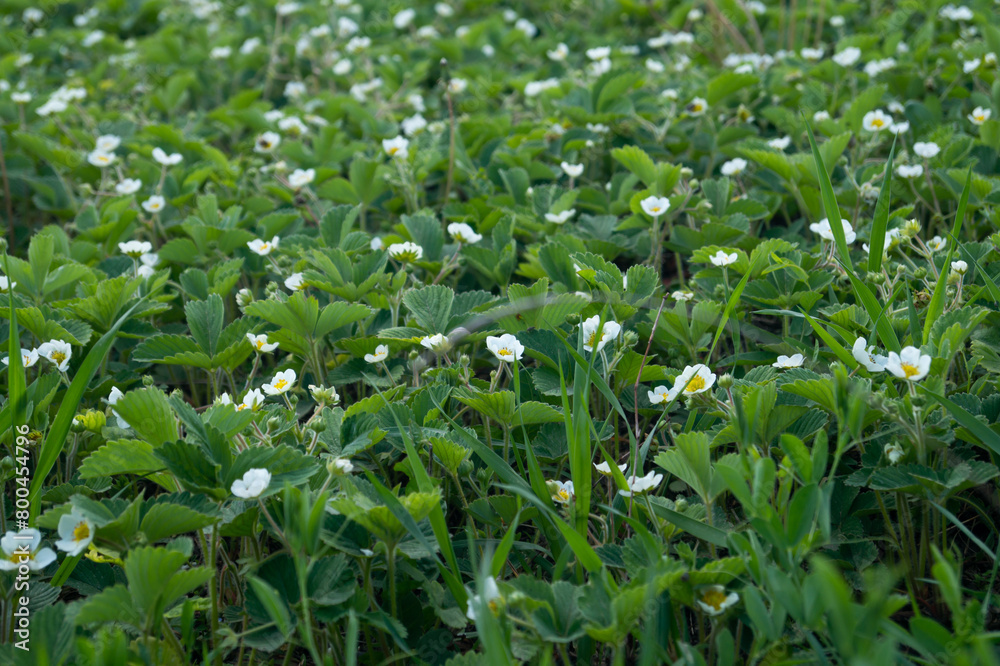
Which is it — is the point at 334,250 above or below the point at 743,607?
above

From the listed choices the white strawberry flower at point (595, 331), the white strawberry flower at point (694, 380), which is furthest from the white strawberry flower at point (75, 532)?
the white strawberry flower at point (694, 380)

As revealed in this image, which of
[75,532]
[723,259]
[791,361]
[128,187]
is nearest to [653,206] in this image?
[723,259]

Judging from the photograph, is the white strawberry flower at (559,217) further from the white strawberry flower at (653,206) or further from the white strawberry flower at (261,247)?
the white strawberry flower at (261,247)

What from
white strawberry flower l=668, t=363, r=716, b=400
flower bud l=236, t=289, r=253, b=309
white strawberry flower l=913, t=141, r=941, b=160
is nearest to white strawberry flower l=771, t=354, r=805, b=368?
white strawberry flower l=668, t=363, r=716, b=400

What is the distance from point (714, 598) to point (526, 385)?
699 mm

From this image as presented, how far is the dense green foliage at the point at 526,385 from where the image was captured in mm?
→ 1333

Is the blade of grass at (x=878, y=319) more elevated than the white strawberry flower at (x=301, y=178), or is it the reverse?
the blade of grass at (x=878, y=319)

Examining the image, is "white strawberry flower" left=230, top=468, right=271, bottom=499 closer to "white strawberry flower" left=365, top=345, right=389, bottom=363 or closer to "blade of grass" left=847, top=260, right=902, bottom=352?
"white strawberry flower" left=365, top=345, right=389, bottom=363

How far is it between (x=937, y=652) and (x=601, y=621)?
484mm

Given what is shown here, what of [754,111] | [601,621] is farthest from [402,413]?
[754,111]

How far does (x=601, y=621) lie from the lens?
4.18 feet

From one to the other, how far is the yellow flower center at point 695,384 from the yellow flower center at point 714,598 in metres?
0.47

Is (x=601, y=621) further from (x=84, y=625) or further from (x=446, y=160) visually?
(x=446, y=160)

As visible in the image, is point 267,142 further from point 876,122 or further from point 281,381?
point 876,122
